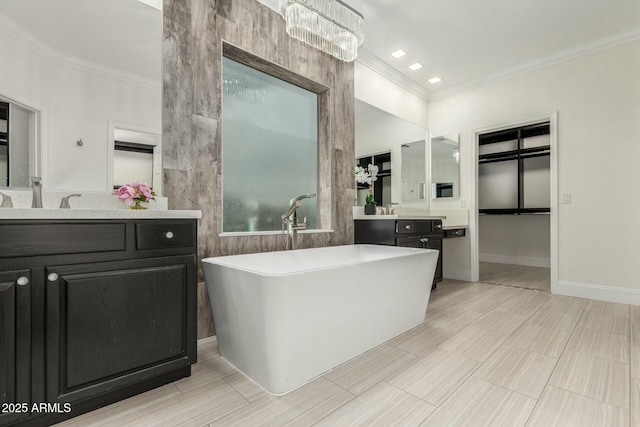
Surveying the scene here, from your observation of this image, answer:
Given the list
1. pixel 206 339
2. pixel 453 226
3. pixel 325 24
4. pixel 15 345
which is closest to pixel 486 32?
pixel 325 24

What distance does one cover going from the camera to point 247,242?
231cm

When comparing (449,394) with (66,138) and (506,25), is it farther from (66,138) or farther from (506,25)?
(506,25)

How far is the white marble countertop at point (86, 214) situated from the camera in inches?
44.4

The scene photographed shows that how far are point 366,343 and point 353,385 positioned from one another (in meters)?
0.38

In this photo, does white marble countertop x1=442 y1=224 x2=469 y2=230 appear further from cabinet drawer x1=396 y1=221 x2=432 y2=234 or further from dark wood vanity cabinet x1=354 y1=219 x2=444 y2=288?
cabinet drawer x1=396 y1=221 x2=432 y2=234

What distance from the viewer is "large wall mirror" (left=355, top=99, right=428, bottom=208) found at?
3.36m

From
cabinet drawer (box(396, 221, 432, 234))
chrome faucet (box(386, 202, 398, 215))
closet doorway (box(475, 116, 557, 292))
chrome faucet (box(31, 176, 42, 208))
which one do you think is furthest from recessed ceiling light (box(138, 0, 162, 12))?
closet doorway (box(475, 116, 557, 292))

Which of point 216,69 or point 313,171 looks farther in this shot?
point 313,171

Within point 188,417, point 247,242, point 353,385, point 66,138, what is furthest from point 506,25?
point 188,417

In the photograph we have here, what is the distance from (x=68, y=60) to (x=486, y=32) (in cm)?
339

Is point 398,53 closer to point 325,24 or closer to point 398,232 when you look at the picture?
point 325,24

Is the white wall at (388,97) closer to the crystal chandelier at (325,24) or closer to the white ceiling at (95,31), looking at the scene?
the crystal chandelier at (325,24)

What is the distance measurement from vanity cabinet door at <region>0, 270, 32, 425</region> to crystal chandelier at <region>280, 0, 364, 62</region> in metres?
1.95

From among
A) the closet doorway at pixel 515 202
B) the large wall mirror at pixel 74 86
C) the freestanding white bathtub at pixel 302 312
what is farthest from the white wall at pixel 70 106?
the closet doorway at pixel 515 202
